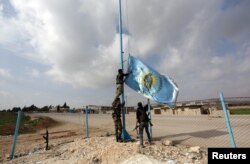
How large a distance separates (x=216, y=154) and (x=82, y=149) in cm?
533

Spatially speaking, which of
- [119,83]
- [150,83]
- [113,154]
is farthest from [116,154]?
[150,83]

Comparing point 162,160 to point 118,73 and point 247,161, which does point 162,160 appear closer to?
point 247,161

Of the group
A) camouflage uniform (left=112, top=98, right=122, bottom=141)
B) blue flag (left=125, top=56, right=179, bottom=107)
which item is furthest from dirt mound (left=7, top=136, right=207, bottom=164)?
blue flag (left=125, top=56, right=179, bottom=107)

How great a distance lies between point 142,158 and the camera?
287 inches

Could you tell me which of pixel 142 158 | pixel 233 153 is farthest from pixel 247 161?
pixel 142 158

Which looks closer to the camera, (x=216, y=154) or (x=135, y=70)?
(x=216, y=154)

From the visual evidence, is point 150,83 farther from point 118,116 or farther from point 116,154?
point 116,154

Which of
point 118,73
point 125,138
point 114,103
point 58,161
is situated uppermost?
point 118,73

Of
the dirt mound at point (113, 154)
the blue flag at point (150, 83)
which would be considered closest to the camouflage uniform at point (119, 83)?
the blue flag at point (150, 83)

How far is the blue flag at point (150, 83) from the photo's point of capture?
32.5 ft

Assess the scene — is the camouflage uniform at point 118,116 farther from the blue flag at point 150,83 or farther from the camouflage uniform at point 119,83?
the blue flag at point 150,83

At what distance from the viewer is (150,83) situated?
10.2m

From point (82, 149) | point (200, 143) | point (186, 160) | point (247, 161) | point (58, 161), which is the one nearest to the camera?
point (247, 161)

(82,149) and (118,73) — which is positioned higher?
(118,73)
